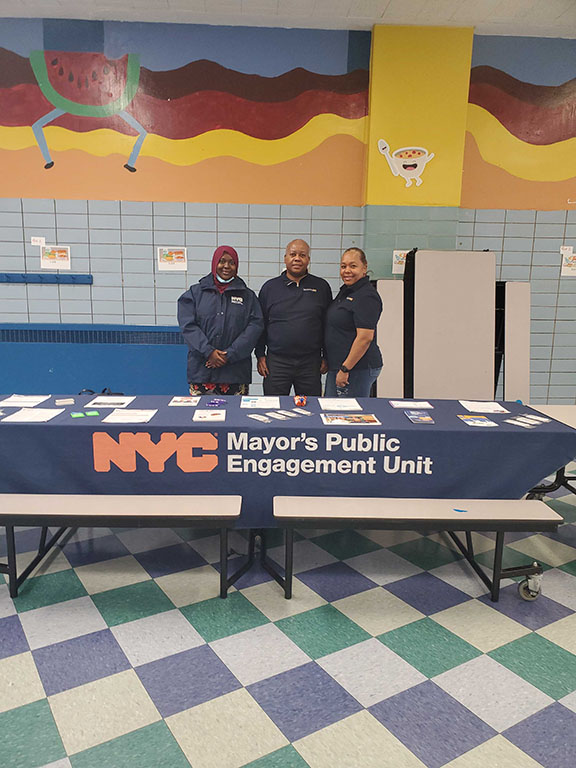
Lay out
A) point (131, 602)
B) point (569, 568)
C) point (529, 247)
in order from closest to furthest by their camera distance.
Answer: point (131, 602)
point (569, 568)
point (529, 247)

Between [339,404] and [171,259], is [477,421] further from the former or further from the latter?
[171,259]

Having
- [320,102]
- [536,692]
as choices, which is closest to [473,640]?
[536,692]

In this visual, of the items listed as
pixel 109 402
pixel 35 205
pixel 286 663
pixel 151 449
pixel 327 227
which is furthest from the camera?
pixel 327 227

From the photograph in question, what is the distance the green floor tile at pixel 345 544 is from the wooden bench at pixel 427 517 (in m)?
0.43

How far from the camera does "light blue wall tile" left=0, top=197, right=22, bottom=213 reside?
4.34 meters

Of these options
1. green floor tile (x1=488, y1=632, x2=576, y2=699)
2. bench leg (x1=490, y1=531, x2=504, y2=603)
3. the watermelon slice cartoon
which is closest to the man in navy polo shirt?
bench leg (x1=490, y1=531, x2=504, y2=603)

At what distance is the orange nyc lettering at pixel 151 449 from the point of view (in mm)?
2141

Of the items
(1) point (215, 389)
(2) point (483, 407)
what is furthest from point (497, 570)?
(1) point (215, 389)

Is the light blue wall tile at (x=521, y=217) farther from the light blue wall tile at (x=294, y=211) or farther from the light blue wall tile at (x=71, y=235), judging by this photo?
the light blue wall tile at (x=71, y=235)

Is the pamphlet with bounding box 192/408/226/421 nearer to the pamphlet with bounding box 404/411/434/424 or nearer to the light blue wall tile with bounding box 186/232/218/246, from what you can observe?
the pamphlet with bounding box 404/411/434/424

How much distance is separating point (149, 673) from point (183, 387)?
306 cm

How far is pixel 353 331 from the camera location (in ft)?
10.1

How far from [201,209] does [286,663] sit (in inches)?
150

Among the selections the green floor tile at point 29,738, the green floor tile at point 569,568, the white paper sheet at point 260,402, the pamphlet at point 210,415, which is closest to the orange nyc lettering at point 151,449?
the pamphlet at point 210,415
